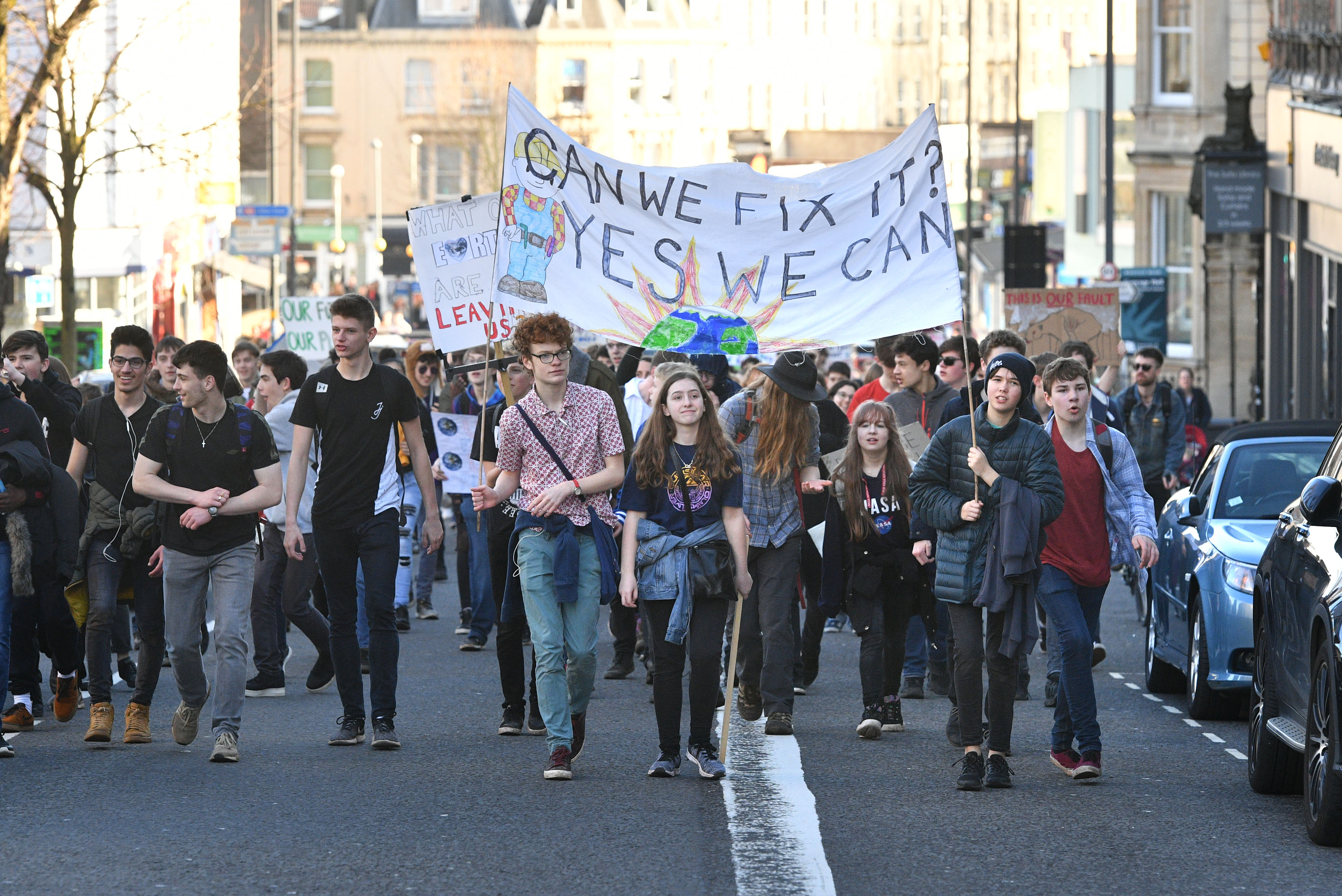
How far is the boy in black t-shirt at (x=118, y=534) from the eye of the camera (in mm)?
9695

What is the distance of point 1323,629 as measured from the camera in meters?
7.48

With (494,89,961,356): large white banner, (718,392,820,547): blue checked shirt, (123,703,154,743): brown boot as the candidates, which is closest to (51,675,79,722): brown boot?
(123,703,154,743): brown boot

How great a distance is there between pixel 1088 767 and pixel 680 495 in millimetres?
1954

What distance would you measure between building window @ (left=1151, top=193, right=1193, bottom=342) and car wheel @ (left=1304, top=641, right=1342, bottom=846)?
35.0 m

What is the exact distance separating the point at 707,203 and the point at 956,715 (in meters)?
2.83

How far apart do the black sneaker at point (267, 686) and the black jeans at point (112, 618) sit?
181cm

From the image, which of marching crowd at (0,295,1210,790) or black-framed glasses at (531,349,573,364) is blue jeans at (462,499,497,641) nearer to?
marching crowd at (0,295,1210,790)

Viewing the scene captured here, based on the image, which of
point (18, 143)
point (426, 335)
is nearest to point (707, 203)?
point (18, 143)

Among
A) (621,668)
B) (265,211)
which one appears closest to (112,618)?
(621,668)

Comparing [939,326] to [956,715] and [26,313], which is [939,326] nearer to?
[956,715]

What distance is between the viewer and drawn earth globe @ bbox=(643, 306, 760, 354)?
1010cm

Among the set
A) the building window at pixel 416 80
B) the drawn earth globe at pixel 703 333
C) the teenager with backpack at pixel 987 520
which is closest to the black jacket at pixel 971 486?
the teenager with backpack at pixel 987 520

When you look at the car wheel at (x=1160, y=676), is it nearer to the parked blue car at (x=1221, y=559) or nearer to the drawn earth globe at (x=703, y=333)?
the parked blue car at (x=1221, y=559)

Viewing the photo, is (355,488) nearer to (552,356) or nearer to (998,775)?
(552,356)
